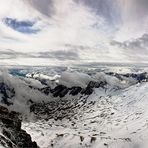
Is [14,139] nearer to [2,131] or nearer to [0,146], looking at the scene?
[2,131]

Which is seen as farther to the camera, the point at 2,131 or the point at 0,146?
the point at 2,131

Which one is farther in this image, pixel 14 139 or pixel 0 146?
pixel 14 139

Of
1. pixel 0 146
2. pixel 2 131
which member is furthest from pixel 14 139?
pixel 0 146
